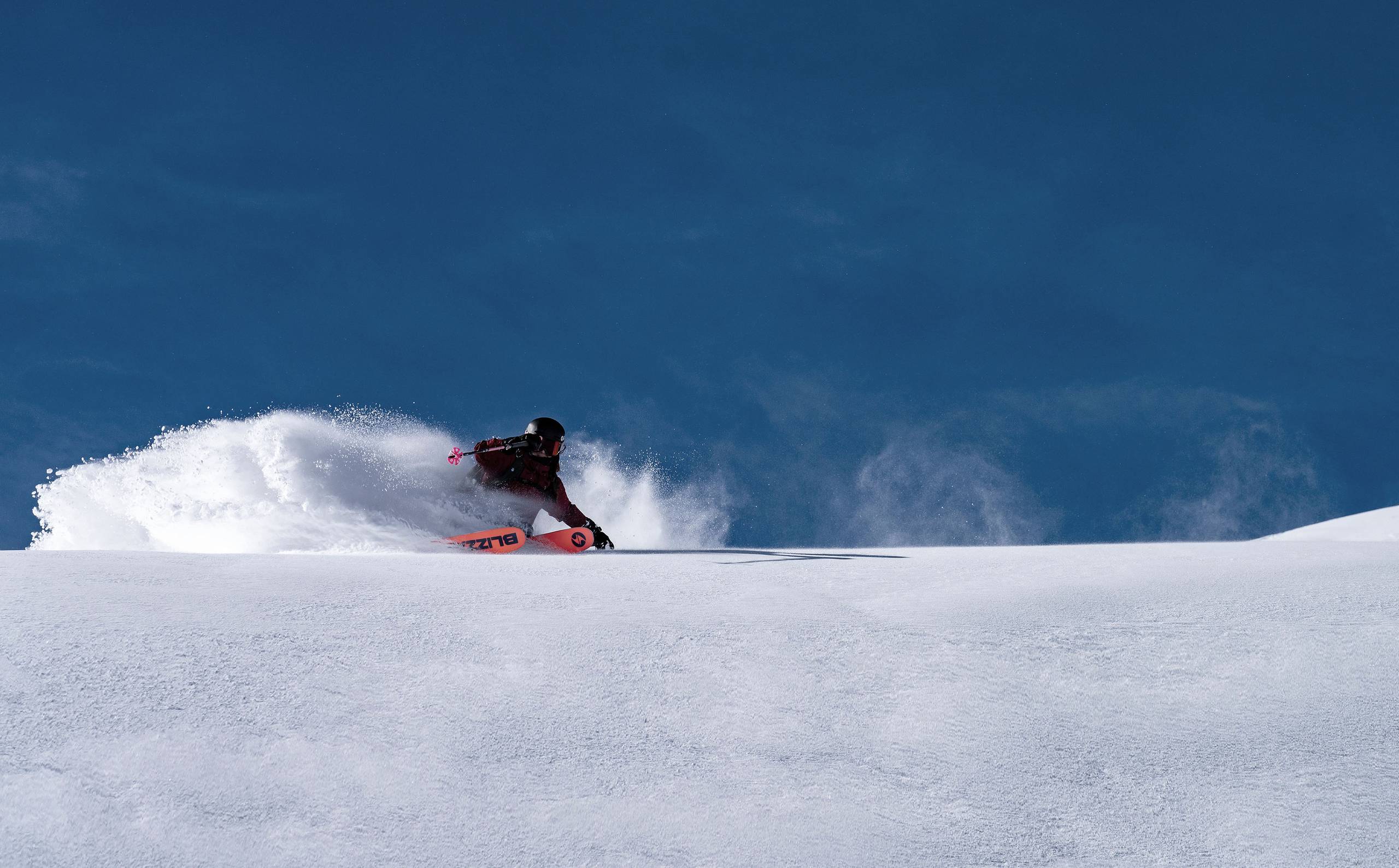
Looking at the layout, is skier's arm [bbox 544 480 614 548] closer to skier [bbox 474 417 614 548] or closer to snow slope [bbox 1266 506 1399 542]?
skier [bbox 474 417 614 548]

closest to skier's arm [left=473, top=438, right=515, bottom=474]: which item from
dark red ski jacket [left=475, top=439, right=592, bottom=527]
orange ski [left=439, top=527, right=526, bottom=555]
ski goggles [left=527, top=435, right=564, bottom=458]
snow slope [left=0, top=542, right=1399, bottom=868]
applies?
dark red ski jacket [left=475, top=439, right=592, bottom=527]

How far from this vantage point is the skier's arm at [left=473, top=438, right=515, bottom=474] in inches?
496

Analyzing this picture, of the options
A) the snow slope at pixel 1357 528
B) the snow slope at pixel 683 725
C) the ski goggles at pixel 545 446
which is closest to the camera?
the snow slope at pixel 683 725

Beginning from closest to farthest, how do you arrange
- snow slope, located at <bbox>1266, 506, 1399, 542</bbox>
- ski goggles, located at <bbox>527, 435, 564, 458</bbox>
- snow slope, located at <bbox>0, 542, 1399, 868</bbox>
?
1. snow slope, located at <bbox>0, 542, 1399, 868</bbox>
2. snow slope, located at <bbox>1266, 506, 1399, 542</bbox>
3. ski goggles, located at <bbox>527, 435, 564, 458</bbox>

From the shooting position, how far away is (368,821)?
4016mm

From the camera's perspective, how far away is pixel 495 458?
41.6 ft

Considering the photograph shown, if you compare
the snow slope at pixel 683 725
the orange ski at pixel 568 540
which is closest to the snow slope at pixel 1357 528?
the snow slope at pixel 683 725

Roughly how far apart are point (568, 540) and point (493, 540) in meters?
0.83

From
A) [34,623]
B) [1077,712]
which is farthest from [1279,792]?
[34,623]

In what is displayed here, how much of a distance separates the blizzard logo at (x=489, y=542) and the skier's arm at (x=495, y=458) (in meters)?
1.08

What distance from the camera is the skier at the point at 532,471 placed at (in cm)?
1253

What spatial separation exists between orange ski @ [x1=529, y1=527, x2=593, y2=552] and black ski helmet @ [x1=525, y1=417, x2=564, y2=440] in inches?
45.2

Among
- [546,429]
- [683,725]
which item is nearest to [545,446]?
[546,429]

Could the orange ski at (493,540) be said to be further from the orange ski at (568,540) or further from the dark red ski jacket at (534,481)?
the dark red ski jacket at (534,481)
